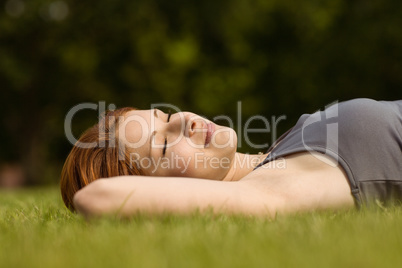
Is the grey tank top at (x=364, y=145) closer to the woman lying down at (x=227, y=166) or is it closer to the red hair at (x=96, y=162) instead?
the woman lying down at (x=227, y=166)

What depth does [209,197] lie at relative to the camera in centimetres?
264

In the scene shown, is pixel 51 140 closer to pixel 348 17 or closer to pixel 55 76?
pixel 55 76

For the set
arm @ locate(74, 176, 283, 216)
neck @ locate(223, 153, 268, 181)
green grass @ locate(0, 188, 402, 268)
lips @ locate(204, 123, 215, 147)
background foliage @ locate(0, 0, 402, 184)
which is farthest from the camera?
background foliage @ locate(0, 0, 402, 184)

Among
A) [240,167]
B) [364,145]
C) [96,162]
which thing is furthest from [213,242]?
[240,167]

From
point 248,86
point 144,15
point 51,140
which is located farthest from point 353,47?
point 51,140

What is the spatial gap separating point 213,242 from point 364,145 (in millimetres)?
1407

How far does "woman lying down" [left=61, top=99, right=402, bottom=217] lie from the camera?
2.61 metres

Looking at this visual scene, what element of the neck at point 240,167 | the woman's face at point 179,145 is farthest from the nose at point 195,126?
the neck at point 240,167

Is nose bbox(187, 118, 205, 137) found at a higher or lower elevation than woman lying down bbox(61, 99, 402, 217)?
higher

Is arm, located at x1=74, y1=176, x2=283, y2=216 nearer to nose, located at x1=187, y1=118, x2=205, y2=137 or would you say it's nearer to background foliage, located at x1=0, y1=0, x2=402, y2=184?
nose, located at x1=187, y1=118, x2=205, y2=137

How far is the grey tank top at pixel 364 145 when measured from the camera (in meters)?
2.93

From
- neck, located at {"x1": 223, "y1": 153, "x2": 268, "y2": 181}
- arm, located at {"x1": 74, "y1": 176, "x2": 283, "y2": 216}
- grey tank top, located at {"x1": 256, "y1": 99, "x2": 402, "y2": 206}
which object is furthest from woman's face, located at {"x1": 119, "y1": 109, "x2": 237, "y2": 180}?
arm, located at {"x1": 74, "y1": 176, "x2": 283, "y2": 216}

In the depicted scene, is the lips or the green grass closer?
the green grass

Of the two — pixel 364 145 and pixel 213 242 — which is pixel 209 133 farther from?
pixel 213 242
